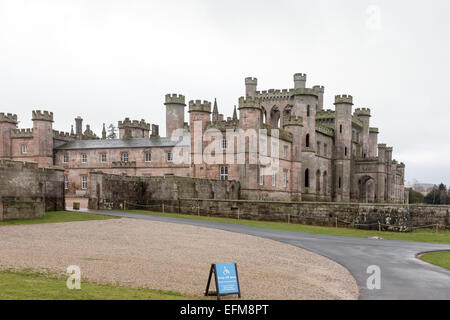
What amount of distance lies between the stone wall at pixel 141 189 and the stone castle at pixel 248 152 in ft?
14.8

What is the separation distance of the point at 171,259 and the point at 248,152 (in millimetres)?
29070

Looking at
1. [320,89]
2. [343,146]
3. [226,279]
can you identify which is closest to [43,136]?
[343,146]

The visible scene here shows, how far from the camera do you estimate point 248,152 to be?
145 ft

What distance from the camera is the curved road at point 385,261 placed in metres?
12.1

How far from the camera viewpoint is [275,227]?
29.1 meters

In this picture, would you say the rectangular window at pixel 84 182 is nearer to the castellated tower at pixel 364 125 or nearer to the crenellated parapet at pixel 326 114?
the crenellated parapet at pixel 326 114

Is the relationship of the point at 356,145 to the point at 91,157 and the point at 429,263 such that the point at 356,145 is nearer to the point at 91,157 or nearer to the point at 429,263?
the point at 91,157

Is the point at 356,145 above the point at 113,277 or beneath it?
above

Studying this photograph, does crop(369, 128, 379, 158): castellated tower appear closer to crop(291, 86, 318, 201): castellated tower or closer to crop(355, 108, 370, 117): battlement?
crop(355, 108, 370, 117): battlement

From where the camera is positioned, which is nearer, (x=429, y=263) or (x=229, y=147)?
(x=429, y=263)
